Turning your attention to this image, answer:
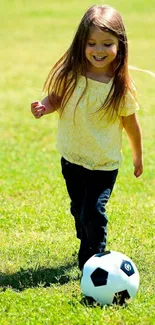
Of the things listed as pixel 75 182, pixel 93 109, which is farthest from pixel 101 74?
pixel 75 182

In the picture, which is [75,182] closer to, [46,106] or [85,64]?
[46,106]

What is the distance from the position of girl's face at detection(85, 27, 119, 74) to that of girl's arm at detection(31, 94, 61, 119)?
38 cm

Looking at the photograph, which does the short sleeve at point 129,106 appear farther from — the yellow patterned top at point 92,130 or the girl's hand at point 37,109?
the girl's hand at point 37,109

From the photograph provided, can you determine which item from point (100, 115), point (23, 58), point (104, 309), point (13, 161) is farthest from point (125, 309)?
point (23, 58)

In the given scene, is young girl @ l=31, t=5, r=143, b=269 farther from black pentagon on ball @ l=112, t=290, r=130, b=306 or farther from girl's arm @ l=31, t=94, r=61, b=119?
black pentagon on ball @ l=112, t=290, r=130, b=306

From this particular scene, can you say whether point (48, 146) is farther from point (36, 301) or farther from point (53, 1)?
point (53, 1)

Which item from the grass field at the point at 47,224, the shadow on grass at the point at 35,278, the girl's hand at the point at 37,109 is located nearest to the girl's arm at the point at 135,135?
the girl's hand at the point at 37,109

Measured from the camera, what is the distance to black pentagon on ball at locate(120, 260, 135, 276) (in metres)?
4.47

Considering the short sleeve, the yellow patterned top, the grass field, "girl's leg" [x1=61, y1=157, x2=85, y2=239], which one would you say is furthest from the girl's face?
the grass field

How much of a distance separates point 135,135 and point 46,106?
2.08ft

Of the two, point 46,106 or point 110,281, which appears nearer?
point 110,281

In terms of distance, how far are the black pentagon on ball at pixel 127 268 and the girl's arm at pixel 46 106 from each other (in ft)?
3.68

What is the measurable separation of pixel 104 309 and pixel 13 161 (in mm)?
4340

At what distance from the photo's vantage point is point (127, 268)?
14.7ft
